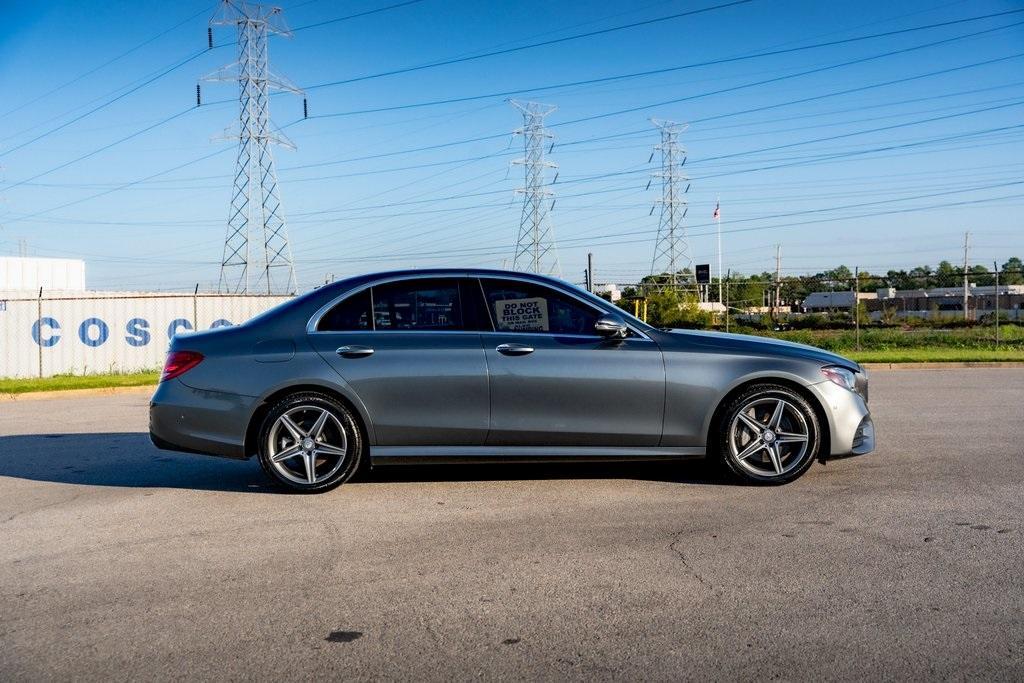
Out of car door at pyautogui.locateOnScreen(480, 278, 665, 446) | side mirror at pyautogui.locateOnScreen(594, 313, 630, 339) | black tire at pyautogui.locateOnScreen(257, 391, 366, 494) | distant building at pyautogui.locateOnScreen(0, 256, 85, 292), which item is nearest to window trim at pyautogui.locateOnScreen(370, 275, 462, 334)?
car door at pyautogui.locateOnScreen(480, 278, 665, 446)

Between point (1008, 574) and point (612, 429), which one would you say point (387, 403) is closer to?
point (612, 429)

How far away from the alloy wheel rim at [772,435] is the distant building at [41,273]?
53819 mm

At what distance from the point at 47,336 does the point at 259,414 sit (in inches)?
696

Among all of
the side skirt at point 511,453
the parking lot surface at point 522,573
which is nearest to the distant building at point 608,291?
the parking lot surface at point 522,573

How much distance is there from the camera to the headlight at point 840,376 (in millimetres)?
6625

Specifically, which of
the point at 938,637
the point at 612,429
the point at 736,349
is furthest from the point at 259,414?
the point at 938,637

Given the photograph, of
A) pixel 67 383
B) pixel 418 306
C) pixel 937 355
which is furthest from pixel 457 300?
Answer: pixel 937 355

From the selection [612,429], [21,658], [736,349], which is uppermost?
[736,349]

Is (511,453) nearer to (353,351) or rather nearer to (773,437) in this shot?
(353,351)

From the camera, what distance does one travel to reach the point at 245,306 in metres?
24.9

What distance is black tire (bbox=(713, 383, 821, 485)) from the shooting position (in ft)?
21.4

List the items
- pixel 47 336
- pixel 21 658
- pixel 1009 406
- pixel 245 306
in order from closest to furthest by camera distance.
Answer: pixel 21 658, pixel 1009 406, pixel 47 336, pixel 245 306

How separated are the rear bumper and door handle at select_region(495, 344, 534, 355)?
5.88 ft

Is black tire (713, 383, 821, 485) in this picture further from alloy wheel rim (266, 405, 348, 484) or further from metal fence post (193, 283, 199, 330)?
metal fence post (193, 283, 199, 330)
